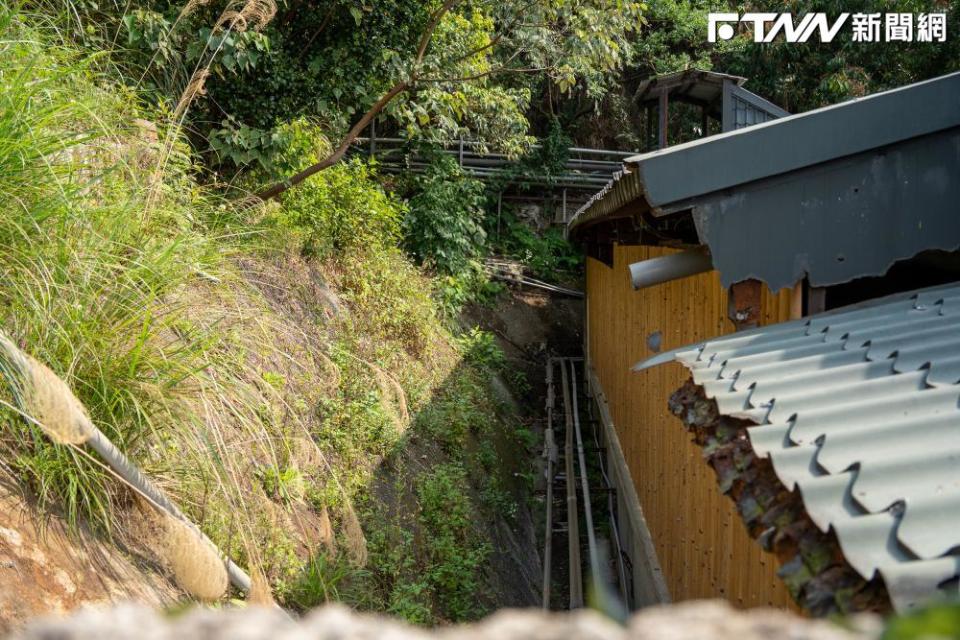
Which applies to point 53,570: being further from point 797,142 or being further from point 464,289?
point 464,289

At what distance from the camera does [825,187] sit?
14.3 ft

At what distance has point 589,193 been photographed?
73.6 feet

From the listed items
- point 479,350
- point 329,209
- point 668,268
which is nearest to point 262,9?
point 668,268

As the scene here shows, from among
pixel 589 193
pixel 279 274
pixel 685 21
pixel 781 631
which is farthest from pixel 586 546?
pixel 685 21

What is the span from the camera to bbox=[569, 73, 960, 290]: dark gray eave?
420 cm

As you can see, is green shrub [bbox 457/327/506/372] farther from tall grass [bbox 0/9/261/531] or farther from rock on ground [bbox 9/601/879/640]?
rock on ground [bbox 9/601/879/640]

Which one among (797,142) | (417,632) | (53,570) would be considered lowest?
(53,570)

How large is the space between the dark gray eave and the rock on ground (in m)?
3.67

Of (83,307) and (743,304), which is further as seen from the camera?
(743,304)

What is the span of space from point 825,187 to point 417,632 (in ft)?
13.9

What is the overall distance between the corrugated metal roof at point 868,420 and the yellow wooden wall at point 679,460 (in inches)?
30.7

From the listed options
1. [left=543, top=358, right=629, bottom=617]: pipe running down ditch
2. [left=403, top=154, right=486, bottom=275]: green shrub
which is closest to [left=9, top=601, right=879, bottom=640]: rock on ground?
[left=543, top=358, right=629, bottom=617]: pipe running down ditch

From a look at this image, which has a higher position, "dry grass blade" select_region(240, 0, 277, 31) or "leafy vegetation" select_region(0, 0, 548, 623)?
"dry grass blade" select_region(240, 0, 277, 31)

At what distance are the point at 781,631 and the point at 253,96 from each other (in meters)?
8.91
